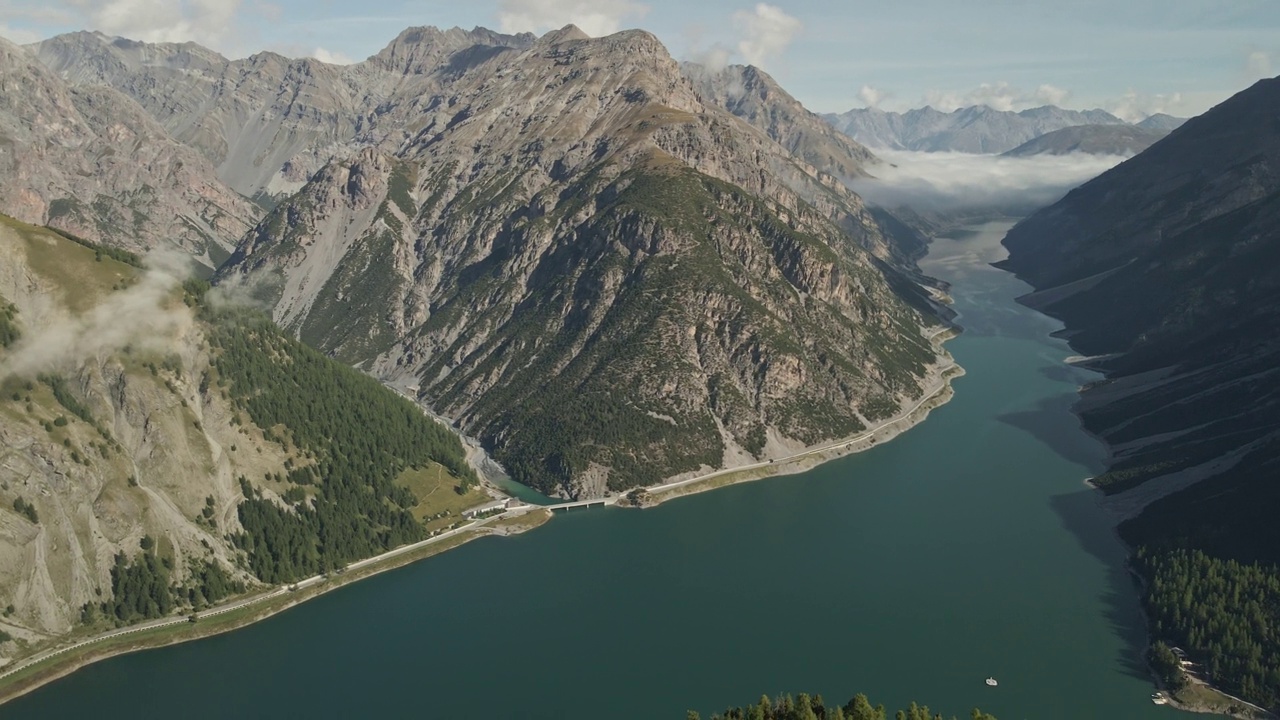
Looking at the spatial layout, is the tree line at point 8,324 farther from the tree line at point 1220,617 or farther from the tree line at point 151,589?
the tree line at point 1220,617

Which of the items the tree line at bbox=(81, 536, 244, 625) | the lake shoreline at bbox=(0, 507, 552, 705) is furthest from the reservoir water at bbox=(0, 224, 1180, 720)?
the tree line at bbox=(81, 536, 244, 625)

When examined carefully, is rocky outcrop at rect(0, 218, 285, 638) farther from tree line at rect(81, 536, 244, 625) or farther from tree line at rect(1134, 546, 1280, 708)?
tree line at rect(1134, 546, 1280, 708)

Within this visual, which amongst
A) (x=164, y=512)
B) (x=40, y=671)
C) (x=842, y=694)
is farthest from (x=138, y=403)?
(x=842, y=694)

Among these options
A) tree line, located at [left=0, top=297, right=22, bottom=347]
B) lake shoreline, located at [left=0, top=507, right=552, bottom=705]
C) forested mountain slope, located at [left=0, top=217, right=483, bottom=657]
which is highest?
tree line, located at [left=0, top=297, right=22, bottom=347]

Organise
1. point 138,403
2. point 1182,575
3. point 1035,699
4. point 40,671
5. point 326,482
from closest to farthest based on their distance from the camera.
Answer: point 1035,699, point 40,671, point 1182,575, point 138,403, point 326,482

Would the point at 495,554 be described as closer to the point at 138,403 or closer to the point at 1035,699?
the point at 138,403

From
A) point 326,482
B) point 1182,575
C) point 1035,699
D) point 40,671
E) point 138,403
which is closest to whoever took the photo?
point 1035,699
